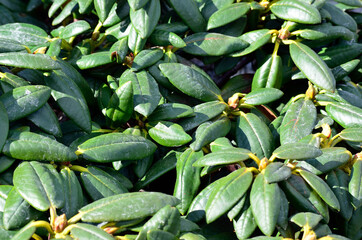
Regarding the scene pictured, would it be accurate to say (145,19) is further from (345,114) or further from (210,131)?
(345,114)

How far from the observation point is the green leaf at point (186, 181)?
1.34m

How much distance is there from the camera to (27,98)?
1.29 meters

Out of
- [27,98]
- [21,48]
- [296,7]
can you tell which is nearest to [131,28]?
[21,48]

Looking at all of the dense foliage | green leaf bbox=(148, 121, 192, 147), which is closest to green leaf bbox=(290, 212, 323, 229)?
the dense foliage

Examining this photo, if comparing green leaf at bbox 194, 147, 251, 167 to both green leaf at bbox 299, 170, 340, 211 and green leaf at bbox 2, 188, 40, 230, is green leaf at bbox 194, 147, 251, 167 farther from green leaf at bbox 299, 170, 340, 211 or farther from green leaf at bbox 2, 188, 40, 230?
green leaf at bbox 2, 188, 40, 230

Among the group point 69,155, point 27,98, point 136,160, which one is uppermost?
point 27,98

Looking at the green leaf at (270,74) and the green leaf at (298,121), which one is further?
the green leaf at (270,74)

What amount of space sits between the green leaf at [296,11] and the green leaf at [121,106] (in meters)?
0.65

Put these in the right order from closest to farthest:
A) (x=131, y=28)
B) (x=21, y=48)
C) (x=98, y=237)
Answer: (x=98, y=237) < (x=21, y=48) < (x=131, y=28)

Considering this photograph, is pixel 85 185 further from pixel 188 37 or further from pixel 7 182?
pixel 188 37

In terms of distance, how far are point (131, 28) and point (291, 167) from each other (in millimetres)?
745

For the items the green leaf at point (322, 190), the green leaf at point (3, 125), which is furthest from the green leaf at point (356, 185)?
the green leaf at point (3, 125)

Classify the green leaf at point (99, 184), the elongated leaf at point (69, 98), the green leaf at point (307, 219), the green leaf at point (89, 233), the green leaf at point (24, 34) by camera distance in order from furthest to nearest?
the green leaf at point (24, 34) → the elongated leaf at point (69, 98) → the green leaf at point (99, 184) → the green leaf at point (307, 219) → the green leaf at point (89, 233)

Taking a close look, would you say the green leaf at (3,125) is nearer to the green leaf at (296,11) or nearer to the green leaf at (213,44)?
the green leaf at (213,44)
